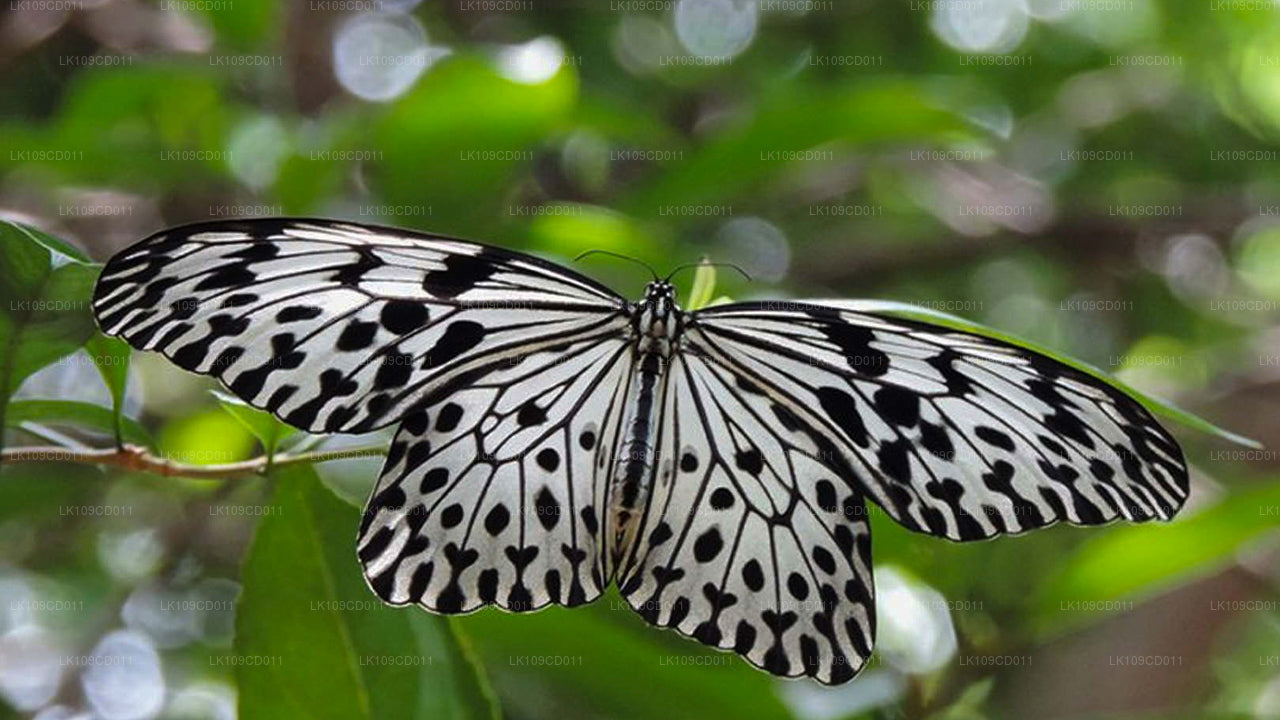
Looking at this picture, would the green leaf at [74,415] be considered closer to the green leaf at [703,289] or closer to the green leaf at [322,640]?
the green leaf at [322,640]

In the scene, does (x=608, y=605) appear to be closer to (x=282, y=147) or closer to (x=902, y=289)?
(x=282, y=147)

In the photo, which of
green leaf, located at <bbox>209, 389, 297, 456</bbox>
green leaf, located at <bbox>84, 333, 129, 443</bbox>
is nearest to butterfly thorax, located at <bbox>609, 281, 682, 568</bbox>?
green leaf, located at <bbox>209, 389, 297, 456</bbox>

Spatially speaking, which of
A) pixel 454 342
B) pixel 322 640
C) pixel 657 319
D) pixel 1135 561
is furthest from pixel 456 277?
pixel 1135 561

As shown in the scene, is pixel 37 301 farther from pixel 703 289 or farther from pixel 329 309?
pixel 703 289

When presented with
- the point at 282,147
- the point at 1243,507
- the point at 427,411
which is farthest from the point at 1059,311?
the point at 427,411

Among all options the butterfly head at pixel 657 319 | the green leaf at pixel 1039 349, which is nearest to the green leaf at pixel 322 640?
the butterfly head at pixel 657 319
